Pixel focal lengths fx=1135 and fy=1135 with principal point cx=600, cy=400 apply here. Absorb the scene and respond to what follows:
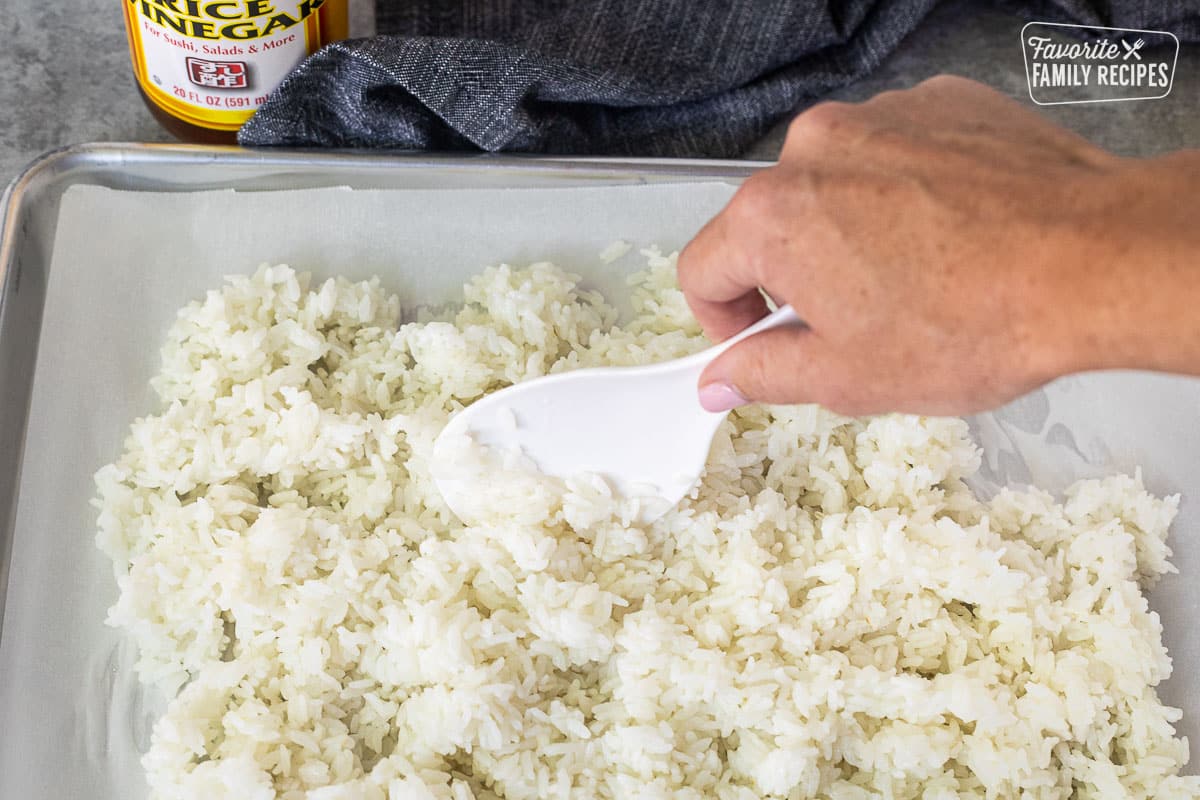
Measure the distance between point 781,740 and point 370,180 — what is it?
1.02 m

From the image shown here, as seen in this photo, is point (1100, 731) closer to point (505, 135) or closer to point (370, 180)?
point (505, 135)

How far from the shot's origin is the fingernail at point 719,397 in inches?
47.3

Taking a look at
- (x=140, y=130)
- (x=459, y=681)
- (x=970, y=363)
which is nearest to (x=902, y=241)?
(x=970, y=363)

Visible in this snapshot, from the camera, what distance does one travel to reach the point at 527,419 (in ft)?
4.65

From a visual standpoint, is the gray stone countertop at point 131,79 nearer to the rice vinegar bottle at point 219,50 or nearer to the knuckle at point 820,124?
the rice vinegar bottle at point 219,50

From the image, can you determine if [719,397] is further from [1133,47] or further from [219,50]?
[1133,47]

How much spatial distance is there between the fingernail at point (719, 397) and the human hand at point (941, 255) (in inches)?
0.8

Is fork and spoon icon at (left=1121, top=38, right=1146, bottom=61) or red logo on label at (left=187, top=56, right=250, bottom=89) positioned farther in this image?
fork and spoon icon at (left=1121, top=38, right=1146, bottom=61)

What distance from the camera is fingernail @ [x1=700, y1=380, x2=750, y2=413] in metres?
1.20

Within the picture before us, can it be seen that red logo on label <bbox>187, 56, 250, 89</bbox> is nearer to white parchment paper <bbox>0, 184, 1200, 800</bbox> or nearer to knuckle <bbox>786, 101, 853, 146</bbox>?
white parchment paper <bbox>0, 184, 1200, 800</bbox>

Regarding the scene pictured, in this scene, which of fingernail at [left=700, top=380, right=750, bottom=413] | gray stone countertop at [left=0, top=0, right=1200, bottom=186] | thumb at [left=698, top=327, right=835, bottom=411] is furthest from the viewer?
gray stone countertop at [left=0, top=0, right=1200, bottom=186]

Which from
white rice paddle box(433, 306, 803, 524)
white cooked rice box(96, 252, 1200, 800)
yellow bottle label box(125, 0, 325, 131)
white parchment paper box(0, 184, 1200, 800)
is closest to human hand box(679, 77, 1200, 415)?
white rice paddle box(433, 306, 803, 524)

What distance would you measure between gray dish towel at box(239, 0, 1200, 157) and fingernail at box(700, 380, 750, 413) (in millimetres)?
681

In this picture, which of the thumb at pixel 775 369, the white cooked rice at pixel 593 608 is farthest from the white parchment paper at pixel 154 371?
the thumb at pixel 775 369
